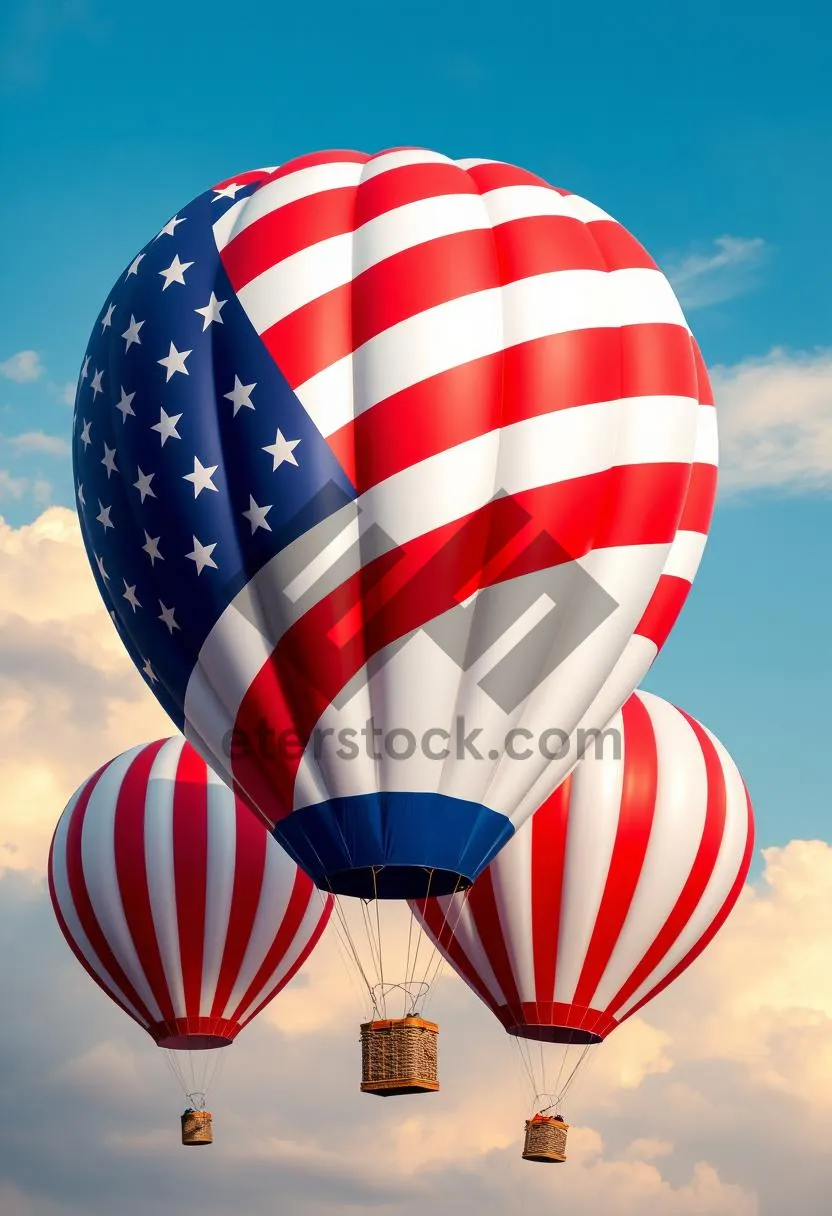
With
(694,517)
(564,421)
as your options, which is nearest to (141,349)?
(564,421)

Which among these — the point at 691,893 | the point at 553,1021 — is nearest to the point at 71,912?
the point at 553,1021

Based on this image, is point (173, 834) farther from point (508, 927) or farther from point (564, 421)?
point (564, 421)

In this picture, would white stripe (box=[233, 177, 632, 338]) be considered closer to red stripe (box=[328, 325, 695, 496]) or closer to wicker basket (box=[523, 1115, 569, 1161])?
red stripe (box=[328, 325, 695, 496])

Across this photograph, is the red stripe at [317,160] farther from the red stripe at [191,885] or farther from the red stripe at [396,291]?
the red stripe at [191,885]

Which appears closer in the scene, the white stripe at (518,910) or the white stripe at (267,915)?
the white stripe at (518,910)

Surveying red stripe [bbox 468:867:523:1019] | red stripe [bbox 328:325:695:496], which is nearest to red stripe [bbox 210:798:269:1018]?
red stripe [bbox 468:867:523:1019]

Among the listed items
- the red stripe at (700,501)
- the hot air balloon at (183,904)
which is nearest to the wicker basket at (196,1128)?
the hot air balloon at (183,904)

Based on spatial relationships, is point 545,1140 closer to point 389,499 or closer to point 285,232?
point 389,499
